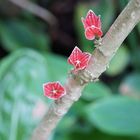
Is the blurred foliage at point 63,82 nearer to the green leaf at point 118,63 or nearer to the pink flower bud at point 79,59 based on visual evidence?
the green leaf at point 118,63

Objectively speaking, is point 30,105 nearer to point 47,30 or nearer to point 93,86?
point 93,86

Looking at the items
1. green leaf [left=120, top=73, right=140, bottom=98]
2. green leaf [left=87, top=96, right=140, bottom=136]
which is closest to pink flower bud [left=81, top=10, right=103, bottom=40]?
green leaf [left=87, top=96, right=140, bottom=136]

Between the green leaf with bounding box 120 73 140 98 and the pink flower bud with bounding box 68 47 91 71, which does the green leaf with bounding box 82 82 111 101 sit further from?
the pink flower bud with bounding box 68 47 91 71

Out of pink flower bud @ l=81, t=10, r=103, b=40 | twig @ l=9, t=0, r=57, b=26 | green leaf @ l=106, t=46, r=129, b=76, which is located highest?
twig @ l=9, t=0, r=57, b=26

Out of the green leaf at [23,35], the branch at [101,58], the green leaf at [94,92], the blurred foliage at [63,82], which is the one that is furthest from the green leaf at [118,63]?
the branch at [101,58]

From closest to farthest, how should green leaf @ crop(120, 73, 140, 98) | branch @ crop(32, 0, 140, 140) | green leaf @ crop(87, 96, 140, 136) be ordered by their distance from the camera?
branch @ crop(32, 0, 140, 140)
green leaf @ crop(87, 96, 140, 136)
green leaf @ crop(120, 73, 140, 98)

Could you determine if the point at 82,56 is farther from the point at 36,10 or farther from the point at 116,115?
the point at 36,10

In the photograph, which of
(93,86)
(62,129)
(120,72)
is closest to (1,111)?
(62,129)
